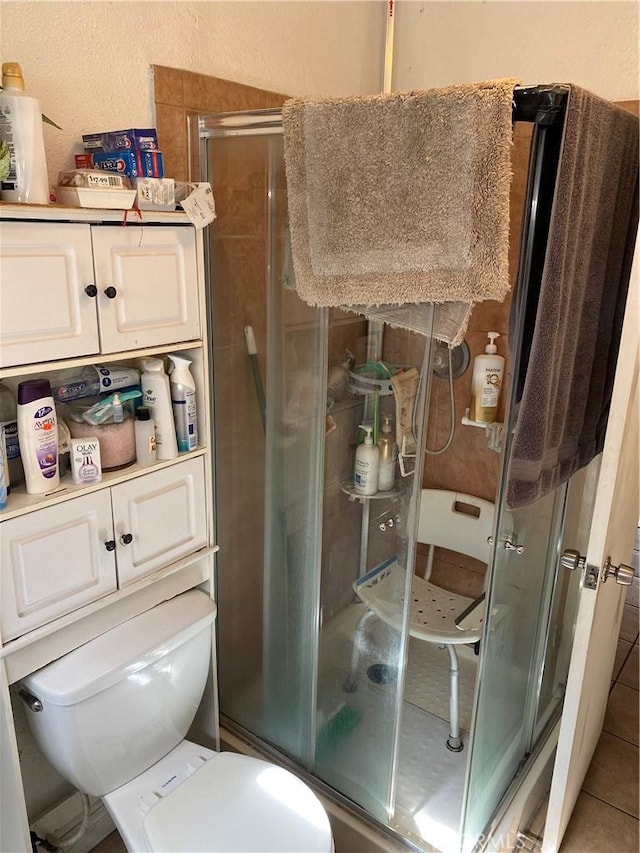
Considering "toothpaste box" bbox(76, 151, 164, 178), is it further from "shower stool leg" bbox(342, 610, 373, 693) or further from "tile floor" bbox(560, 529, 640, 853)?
"tile floor" bbox(560, 529, 640, 853)

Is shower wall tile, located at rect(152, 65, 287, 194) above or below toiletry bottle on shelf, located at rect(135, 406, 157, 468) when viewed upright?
above

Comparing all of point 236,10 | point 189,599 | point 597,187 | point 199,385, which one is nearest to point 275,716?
point 189,599

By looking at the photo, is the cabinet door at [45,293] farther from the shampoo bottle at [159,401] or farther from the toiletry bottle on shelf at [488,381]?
the toiletry bottle on shelf at [488,381]

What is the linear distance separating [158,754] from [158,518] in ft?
1.78

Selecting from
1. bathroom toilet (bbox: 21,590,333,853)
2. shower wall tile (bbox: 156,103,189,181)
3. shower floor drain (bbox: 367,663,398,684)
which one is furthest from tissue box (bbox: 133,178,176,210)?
shower floor drain (bbox: 367,663,398,684)

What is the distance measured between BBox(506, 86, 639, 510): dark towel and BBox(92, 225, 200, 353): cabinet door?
72 centimetres

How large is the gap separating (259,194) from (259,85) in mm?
446

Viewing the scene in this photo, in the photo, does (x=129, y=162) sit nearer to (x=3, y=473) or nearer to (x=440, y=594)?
(x=3, y=473)

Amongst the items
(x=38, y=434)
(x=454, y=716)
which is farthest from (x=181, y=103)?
(x=454, y=716)

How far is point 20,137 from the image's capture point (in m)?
1.06

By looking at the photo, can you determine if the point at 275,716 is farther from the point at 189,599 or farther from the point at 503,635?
the point at 503,635

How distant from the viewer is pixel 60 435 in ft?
4.13

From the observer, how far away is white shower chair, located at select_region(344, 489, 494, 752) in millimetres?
1558

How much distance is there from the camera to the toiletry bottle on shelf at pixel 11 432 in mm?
1199
